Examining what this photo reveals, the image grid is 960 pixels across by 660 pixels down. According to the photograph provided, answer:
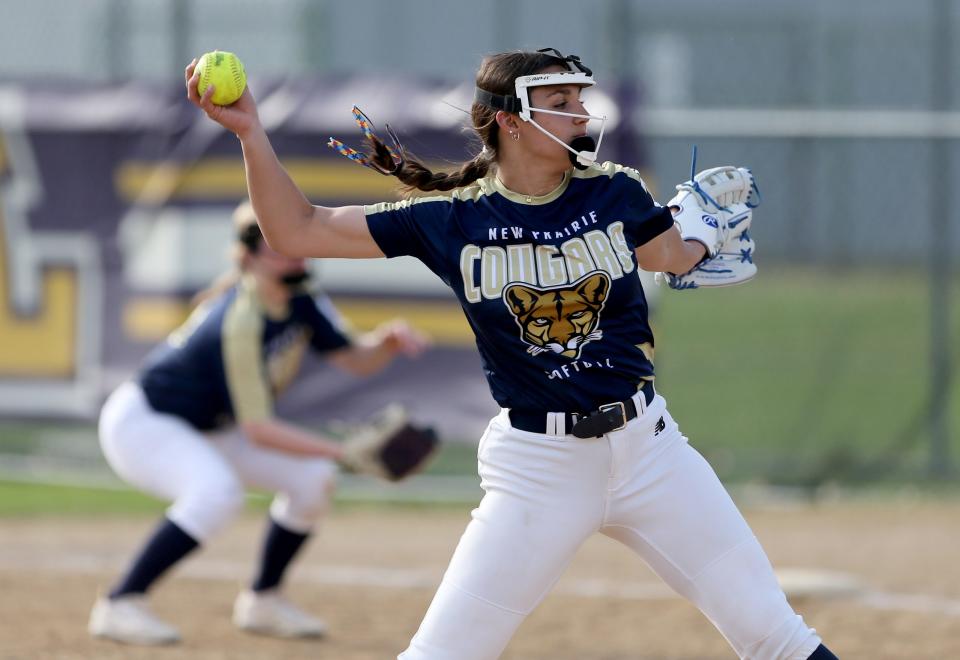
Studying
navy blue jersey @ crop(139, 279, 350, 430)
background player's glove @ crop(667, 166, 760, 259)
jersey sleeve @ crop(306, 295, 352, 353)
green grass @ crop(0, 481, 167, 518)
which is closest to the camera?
background player's glove @ crop(667, 166, 760, 259)

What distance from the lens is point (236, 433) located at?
618cm

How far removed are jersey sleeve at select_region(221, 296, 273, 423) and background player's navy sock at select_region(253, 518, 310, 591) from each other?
0.53 metres

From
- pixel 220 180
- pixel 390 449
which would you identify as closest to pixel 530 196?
pixel 390 449

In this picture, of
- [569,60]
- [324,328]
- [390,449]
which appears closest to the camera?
[569,60]

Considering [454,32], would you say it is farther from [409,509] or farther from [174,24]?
[409,509]

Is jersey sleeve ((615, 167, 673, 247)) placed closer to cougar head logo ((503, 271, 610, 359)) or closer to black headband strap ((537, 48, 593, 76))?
cougar head logo ((503, 271, 610, 359))

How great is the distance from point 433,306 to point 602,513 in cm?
581

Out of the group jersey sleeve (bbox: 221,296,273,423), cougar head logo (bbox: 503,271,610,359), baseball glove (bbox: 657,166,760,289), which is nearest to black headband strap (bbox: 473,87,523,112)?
cougar head logo (bbox: 503,271,610,359)

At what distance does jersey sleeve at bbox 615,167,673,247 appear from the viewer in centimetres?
367

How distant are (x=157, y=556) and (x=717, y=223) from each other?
2.73m

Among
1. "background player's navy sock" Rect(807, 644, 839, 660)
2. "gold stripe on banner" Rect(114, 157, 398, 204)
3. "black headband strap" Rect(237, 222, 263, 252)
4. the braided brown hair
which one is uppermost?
the braided brown hair

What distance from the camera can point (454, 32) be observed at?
10523 millimetres

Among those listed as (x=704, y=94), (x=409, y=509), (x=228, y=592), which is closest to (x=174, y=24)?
(x=409, y=509)

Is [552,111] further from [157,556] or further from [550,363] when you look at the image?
[157,556]
